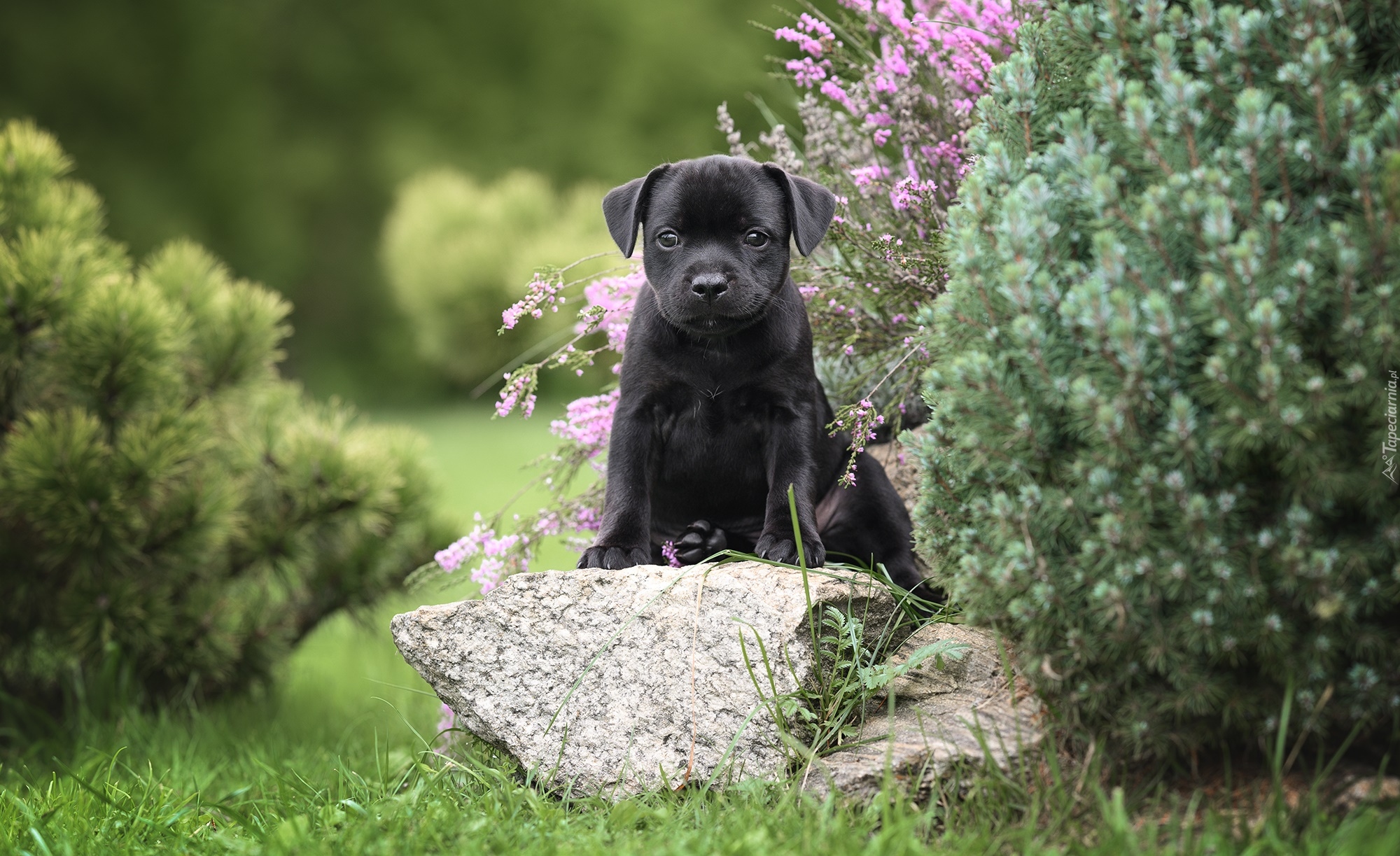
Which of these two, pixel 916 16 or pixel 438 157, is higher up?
pixel 438 157

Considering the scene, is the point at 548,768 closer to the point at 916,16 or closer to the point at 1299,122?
the point at 1299,122

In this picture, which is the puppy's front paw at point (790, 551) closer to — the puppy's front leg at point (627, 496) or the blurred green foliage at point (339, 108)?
the puppy's front leg at point (627, 496)

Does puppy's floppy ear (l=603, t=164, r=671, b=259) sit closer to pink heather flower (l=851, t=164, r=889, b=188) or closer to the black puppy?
the black puppy

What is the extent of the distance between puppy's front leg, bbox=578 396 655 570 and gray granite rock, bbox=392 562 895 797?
0.42 feet

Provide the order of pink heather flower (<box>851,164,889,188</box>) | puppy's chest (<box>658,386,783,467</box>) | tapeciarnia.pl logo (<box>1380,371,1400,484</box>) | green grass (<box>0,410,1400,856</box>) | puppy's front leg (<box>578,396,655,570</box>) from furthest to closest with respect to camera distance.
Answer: pink heather flower (<box>851,164,889,188</box>) → puppy's chest (<box>658,386,783,467</box>) → puppy's front leg (<box>578,396,655,570</box>) → green grass (<box>0,410,1400,856</box>) → tapeciarnia.pl logo (<box>1380,371,1400,484</box>)

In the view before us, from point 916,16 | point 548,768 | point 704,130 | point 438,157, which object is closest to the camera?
point 548,768

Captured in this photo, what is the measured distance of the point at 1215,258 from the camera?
1.72 meters

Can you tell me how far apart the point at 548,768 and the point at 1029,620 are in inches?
44.8

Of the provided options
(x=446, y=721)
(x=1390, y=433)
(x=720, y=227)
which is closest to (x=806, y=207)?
(x=720, y=227)

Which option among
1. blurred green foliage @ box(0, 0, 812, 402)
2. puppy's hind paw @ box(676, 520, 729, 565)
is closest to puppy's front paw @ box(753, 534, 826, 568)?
puppy's hind paw @ box(676, 520, 729, 565)

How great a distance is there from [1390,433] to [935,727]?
1088mm

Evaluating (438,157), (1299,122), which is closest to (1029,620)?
(1299,122)

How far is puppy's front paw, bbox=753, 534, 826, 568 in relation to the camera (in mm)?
2600

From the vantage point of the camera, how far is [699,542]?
2887 millimetres
